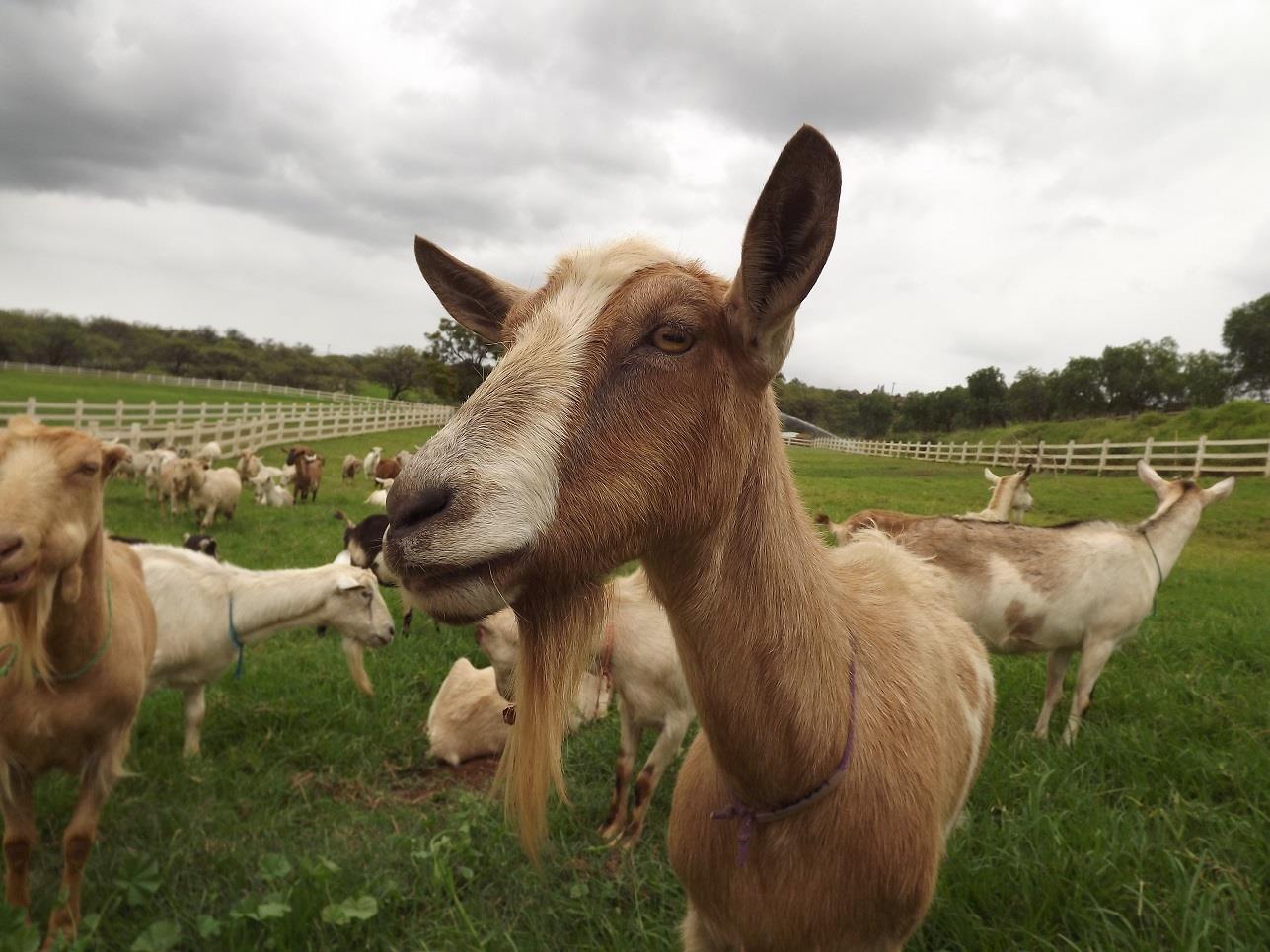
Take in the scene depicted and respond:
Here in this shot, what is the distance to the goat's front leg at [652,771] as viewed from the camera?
3.78m

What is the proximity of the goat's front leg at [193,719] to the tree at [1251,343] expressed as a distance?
6160 centimetres

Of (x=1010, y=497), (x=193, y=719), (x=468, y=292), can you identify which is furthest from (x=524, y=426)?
(x=1010, y=497)

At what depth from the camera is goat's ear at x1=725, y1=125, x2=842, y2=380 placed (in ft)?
4.28

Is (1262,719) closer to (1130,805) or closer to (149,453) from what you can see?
(1130,805)

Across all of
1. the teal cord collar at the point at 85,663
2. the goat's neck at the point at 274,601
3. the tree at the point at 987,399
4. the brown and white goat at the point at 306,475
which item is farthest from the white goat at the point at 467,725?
the tree at the point at 987,399

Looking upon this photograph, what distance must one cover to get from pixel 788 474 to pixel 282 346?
93.1 metres

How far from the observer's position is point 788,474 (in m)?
1.79

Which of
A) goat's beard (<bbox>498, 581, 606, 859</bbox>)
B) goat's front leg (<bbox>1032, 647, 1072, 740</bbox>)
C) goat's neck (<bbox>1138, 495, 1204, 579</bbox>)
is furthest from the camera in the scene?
goat's neck (<bbox>1138, 495, 1204, 579</bbox>)

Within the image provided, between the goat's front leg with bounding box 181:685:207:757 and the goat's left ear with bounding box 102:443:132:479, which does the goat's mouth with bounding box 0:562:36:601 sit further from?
the goat's front leg with bounding box 181:685:207:757

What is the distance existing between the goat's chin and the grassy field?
132 cm

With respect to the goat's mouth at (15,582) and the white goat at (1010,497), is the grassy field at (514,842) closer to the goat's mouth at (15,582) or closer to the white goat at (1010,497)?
the goat's mouth at (15,582)

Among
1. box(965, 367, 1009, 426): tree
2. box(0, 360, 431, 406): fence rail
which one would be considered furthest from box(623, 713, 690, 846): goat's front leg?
box(965, 367, 1009, 426): tree

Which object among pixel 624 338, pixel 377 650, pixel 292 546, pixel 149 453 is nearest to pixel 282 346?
pixel 149 453

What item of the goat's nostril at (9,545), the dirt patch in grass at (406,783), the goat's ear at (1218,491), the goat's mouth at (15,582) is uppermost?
the goat's ear at (1218,491)
